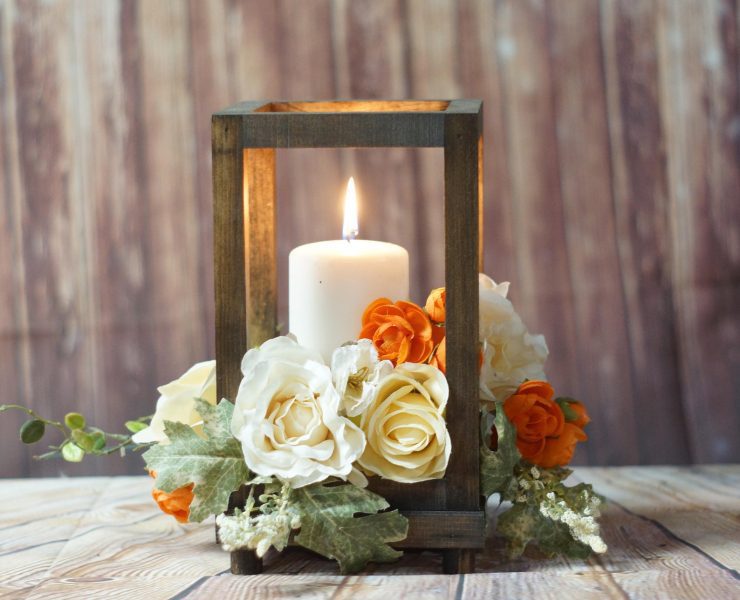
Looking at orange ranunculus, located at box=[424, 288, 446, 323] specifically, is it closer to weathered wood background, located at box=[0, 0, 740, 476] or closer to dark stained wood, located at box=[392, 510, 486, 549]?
dark stained wood, located at box=[392, 510, 486, 549]

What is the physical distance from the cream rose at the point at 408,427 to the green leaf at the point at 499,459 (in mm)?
44

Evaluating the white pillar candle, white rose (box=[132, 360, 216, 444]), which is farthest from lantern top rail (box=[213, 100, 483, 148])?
white rose (box=[132, 360, 216, 444])

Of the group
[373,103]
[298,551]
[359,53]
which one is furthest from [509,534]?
[359,53]

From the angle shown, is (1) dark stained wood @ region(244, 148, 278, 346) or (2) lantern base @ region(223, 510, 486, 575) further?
(1) dark stained wood @ region(244, 148, 278, 346)

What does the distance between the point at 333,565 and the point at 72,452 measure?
29cm

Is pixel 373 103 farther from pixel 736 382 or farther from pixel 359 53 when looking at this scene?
pixel 736 382

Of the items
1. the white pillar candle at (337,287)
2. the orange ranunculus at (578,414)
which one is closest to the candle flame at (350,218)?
the white pillar candle at (337,287)

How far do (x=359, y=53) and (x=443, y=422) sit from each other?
50 centimetres

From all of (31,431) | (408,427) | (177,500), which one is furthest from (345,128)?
(31,431)

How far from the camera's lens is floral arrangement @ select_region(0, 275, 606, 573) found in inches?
27.9

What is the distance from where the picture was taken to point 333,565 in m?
0.77

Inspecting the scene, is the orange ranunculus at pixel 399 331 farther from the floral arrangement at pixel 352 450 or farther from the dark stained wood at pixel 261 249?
the dark stained wood at pixel 261 249

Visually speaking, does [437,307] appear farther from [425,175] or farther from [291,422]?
[425,175]

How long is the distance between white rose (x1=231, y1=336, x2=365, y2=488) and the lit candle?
75 mm
